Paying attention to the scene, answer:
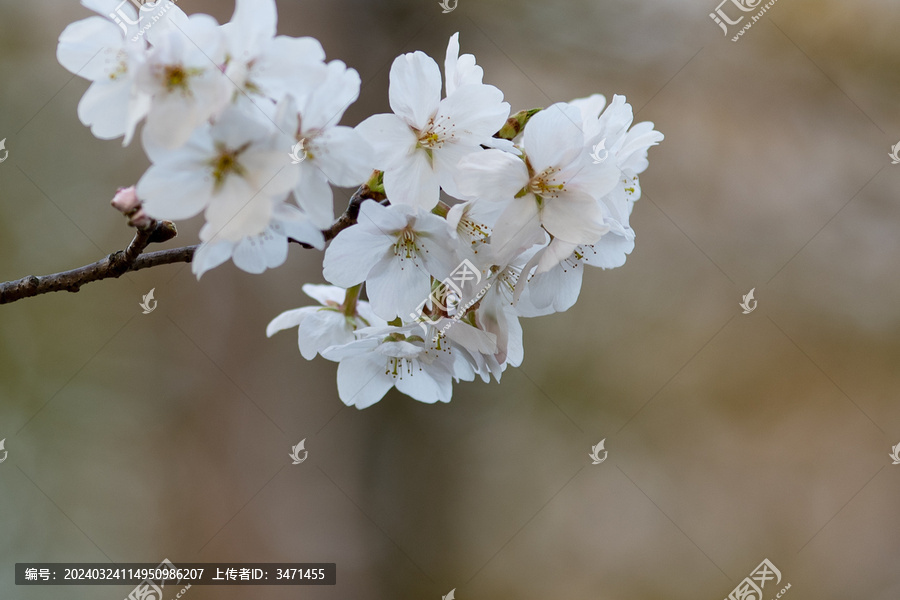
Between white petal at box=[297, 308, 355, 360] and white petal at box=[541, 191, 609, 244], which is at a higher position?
white petal at box=[297, 308, 355, 360]

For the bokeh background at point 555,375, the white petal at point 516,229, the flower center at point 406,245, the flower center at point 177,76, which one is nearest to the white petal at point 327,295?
the flower center at point 406,245

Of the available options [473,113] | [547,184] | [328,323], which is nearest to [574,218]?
[547,184]

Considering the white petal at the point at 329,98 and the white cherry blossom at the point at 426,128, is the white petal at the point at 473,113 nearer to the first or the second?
the white cherry blossom at the point at 426,128

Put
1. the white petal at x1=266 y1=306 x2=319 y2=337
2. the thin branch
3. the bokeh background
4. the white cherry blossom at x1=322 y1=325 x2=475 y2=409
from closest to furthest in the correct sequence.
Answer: the thin branch < the white cherry blossom at x1=322 y1=325 x2=475 y2=409 < the white petal at x1=266 y1=306 x2=319 y2=337 < the bokeh background

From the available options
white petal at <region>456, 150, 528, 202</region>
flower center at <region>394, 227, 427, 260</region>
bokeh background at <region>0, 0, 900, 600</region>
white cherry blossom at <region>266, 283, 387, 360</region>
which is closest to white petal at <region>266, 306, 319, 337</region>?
white cherry blossom at <region>266, 283, 387, 360</region>

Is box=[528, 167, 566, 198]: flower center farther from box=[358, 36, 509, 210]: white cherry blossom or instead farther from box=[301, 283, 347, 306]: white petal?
box=[301, 283, 347, 306]: white petal

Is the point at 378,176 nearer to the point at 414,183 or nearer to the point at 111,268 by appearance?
the point at 414,183
